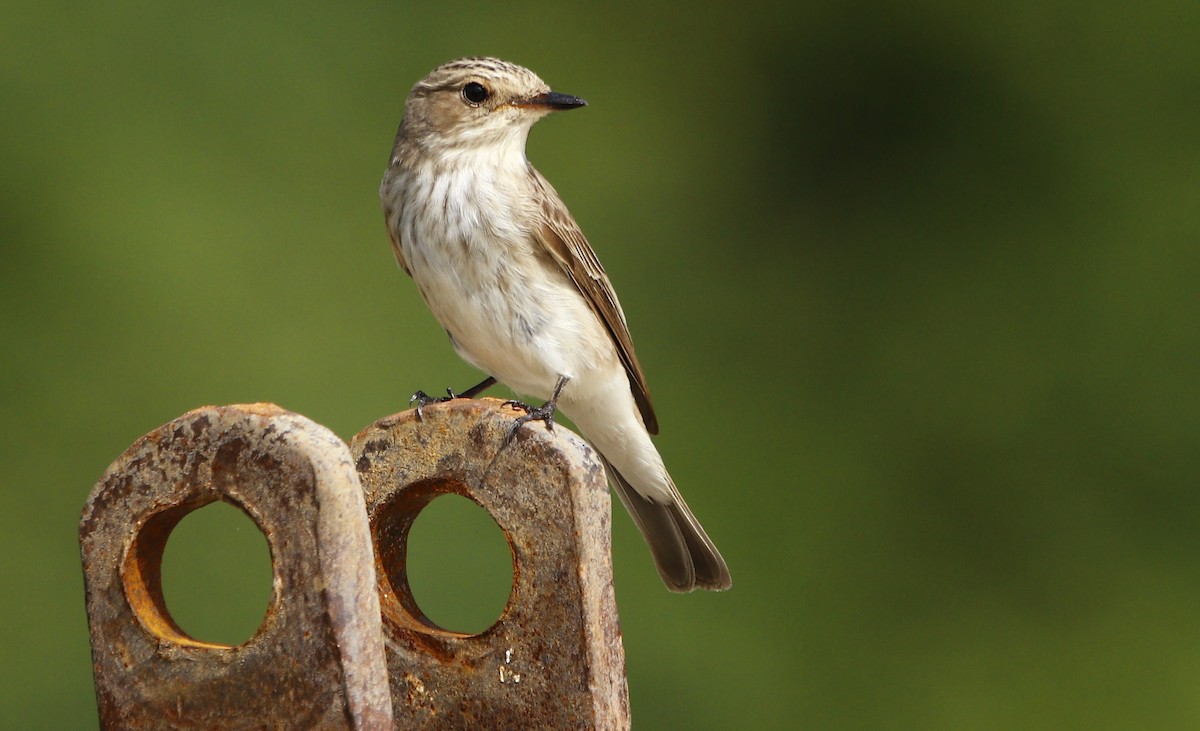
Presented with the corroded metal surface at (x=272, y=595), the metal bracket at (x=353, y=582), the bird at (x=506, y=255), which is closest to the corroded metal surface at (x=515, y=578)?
the metal bracket at (x=353, y=582)

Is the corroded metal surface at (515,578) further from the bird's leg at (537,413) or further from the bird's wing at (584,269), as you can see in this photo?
the bird's wing at (584,269)

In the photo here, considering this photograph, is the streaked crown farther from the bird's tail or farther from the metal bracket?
the metal bracket

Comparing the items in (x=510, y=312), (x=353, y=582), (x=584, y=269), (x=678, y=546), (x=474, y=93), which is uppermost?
(x=474, y=93)

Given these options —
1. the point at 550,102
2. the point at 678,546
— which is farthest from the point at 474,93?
the point at 678,546

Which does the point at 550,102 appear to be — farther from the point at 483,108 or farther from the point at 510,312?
the point at 510,312

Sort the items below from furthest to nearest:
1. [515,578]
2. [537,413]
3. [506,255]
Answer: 1. [506,255]
2. [537,413]
3. [515,578]

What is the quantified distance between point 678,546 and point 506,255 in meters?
0.72

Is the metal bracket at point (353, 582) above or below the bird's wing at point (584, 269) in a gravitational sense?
below

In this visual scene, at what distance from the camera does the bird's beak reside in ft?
8.86

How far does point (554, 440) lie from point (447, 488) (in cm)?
16

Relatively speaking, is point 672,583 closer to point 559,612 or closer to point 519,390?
point 519,390

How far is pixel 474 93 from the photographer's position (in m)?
2.84

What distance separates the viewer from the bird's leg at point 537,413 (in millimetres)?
1511

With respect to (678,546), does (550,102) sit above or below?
above
